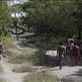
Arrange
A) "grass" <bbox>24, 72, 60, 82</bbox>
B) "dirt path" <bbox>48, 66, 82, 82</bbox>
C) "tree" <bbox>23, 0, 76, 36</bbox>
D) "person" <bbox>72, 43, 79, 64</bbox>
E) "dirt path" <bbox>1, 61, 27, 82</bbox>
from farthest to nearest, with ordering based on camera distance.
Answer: "tree" <bbox>23, 0, 76, 36</bbox>, "person" <bbox>72, 43, 79, 64</bbox>, "dirt path" <bbox>48, 66, 82, 82</bbox>, "dirt path" <bbox>1, 61, 27, 82</bbox>, "grass" <bbox>24, 72, 60, 82</bbox>

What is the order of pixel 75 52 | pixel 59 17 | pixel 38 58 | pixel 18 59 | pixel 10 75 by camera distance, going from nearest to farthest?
pixel 10 75
pixel 75 52
pixel 18 59
pixel 38 58
pixel 59 17

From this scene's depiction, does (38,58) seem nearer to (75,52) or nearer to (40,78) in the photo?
(75,52)

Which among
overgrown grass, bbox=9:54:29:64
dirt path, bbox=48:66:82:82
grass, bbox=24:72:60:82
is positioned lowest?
overgrown grass, bbox=9:54:29:64

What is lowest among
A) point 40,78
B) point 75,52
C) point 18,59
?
point 18,59

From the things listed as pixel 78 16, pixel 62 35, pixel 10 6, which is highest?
pixel 10 6

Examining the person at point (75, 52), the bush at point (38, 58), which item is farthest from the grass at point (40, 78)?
the bush at point (38, 58)

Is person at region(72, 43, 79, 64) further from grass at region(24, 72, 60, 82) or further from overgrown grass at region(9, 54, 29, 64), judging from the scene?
grass at region(24, 72, 60, 82)

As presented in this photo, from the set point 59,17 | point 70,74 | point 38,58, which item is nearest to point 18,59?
point 38,58

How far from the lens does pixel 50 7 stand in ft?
118

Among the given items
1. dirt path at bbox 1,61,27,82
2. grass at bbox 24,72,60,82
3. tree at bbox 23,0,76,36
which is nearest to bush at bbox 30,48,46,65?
dirt path at bbox 1,61,27,82

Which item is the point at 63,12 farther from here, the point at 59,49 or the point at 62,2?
the point at 59,49

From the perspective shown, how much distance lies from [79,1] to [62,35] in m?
4.92

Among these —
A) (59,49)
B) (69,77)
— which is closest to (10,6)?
(59,49)

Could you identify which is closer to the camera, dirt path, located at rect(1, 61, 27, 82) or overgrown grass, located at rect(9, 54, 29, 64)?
dirt path, located at rect(1, 61, 27, 82)
